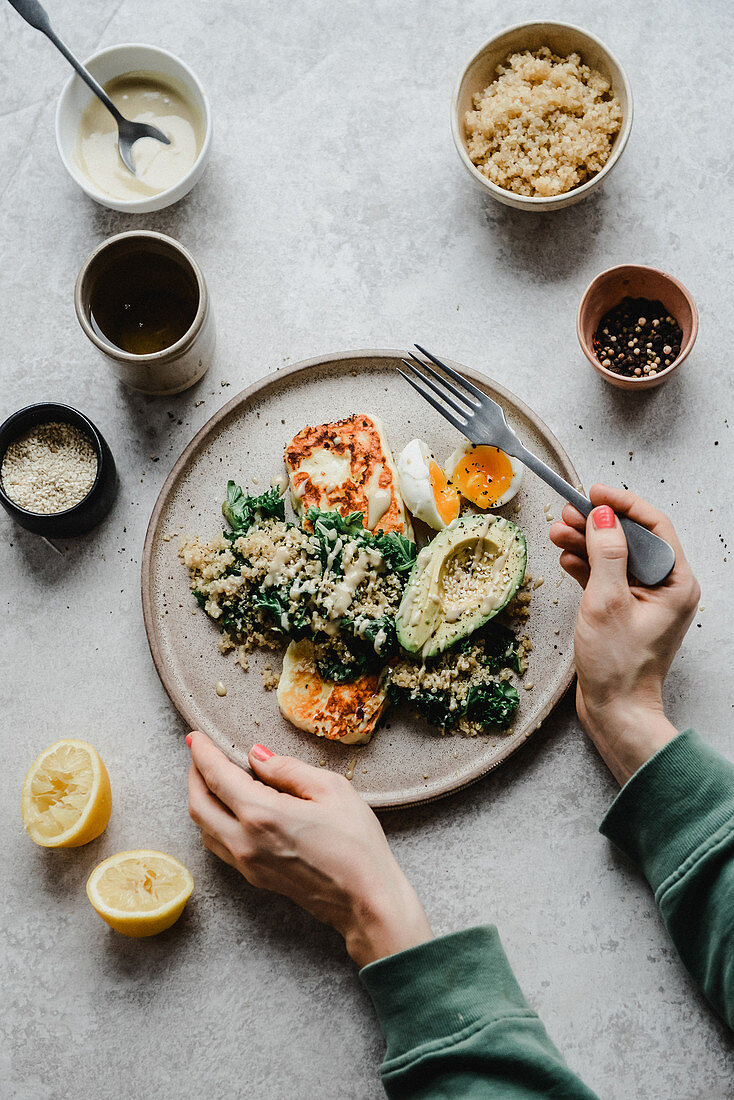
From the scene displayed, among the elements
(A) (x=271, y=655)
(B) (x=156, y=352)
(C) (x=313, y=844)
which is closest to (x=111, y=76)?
(B) (x=156, y=352)

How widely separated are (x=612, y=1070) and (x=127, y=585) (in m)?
1.88

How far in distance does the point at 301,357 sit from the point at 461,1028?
1.82m

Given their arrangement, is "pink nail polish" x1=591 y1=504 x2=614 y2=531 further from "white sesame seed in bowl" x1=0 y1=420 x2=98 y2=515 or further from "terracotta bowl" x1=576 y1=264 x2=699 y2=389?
"white sesame seed in bowl" x1=0 y1=420 x2=98 y2=515

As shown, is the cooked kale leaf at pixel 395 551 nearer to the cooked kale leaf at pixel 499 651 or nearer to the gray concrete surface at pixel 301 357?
the cooked kale leaf at pixel 499 651

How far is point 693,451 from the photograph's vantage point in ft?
8.09

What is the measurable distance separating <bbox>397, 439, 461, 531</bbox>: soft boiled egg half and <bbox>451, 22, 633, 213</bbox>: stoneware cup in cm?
76

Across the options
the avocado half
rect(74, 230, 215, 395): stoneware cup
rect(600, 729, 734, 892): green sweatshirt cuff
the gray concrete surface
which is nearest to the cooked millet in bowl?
the gray concrete surface

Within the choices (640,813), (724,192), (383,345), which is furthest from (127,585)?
(724,192)

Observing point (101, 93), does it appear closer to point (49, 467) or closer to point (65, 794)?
point (49, 467)

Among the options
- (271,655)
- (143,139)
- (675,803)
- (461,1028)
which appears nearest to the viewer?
(461,1028)

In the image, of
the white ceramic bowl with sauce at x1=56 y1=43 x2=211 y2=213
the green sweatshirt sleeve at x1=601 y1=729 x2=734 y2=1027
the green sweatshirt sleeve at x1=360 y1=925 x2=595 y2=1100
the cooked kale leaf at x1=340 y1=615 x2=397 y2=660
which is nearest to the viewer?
the green sweatshirt sleeve at x1=360 y1=925 x2=595 y2=1100

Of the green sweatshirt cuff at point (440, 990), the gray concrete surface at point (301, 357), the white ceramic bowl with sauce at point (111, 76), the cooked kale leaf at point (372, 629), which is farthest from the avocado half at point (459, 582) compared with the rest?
the white ceramic bowl with sauce at point (111, 76)

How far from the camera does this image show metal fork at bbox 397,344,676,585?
2.09m

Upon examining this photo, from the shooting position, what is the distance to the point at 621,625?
206 cm
